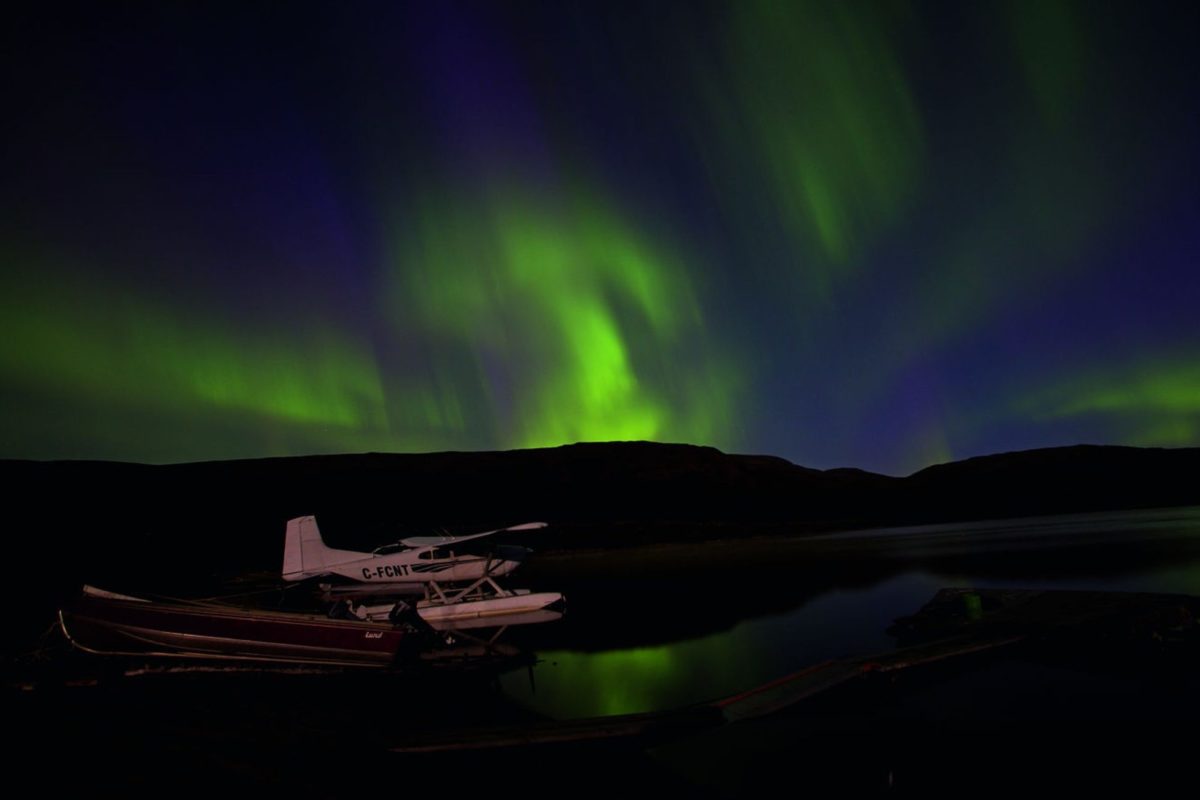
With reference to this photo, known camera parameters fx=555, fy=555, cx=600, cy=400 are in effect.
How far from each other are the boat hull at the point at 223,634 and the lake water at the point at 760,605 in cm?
500

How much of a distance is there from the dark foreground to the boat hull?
2.80 feet

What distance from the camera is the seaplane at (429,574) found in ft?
87.9

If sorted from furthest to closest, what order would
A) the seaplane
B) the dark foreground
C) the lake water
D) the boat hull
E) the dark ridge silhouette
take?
the dark ridge silhouette < the seaplane < the lake water < the boat hull < the dark foreground

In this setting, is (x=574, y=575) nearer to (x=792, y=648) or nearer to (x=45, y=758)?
(x=792, y=648)

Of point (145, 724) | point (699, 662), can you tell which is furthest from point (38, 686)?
point (699, 662)

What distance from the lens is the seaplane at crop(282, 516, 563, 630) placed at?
1054 inches

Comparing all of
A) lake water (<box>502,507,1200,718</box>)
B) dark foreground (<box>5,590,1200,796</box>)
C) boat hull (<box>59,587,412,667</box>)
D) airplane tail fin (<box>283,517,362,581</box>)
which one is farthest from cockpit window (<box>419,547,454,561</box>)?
boat hull (<box>59,587,412,667</box>)

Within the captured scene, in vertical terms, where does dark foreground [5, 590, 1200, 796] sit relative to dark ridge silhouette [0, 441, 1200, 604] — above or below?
below

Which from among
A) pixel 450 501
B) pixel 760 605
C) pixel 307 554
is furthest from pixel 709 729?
pixel 450 501

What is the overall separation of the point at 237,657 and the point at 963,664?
21683 mm

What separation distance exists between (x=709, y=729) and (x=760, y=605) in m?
26.7

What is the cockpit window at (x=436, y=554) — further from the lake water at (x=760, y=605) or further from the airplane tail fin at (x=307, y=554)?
the lake water at (x=760, y=605)

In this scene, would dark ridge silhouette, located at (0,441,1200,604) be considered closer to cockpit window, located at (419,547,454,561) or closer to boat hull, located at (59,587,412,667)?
cockpit window, located at (419,547,454,561)

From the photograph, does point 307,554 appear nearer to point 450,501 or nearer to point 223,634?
point 223,634
